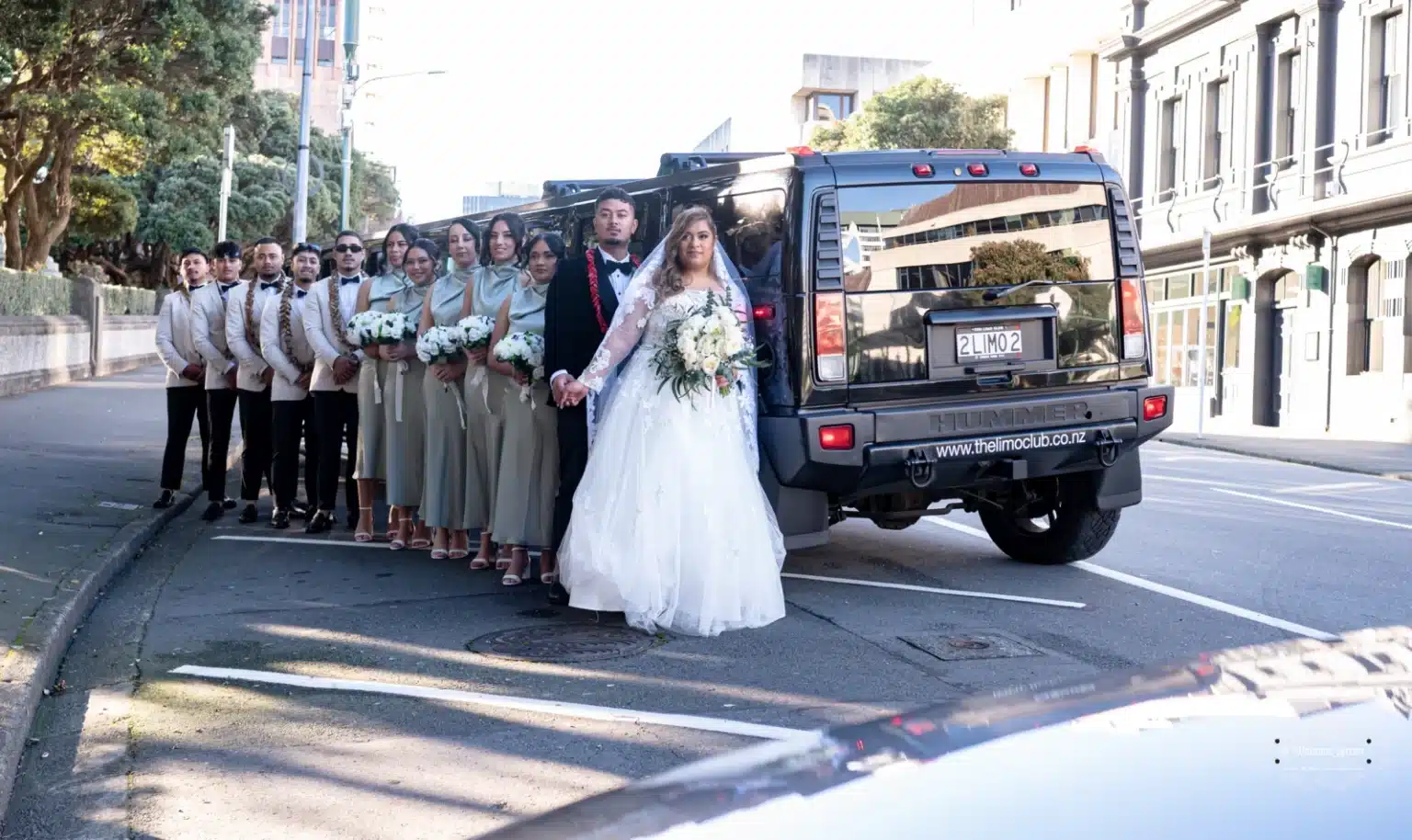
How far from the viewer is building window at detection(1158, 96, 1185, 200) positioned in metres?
35.0

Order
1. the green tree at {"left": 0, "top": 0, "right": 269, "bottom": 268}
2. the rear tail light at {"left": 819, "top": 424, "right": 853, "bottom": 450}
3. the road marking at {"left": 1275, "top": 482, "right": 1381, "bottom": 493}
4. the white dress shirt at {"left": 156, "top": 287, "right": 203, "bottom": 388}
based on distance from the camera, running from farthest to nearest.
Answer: the green tree at {"left": 0, "top": 0, "right": 269, "bottom": 268}
the road marking at {"left": 1275, "top": 482, "right": 1381, "bottom": 493}
the white dress shirt at {"left": 156, "top": 287, "right": 203, "bottom": 388}
the rear tail light at {"left": 819, "top": 424, "right": 853, "bottom": 450}

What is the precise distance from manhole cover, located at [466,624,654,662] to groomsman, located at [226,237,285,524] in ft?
14.5

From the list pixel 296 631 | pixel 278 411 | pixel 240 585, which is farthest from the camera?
pixel 278 411

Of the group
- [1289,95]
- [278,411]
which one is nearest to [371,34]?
[1289,95]

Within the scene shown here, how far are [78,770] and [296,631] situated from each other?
7.27 ft

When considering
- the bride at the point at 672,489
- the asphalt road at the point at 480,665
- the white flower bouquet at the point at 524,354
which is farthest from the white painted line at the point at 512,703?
the white flower bouquet at the point at 524,354

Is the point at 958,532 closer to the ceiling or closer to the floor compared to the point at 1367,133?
closer to the floor

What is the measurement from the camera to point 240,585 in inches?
347

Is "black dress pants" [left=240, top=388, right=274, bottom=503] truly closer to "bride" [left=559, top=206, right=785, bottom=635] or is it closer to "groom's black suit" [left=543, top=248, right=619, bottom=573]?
"groom's black suit" [left=543, top=248, right=619, bottom=573]

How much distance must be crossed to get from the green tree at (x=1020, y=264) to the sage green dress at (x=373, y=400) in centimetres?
393

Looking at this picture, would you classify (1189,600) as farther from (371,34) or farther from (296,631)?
(371,34)

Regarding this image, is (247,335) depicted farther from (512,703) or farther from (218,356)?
(512,703)

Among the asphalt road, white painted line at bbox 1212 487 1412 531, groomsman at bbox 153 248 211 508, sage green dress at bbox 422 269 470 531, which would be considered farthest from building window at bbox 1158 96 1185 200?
sage green dress at bbox 422 269 470 531

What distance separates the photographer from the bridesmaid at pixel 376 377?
10.1 metres
